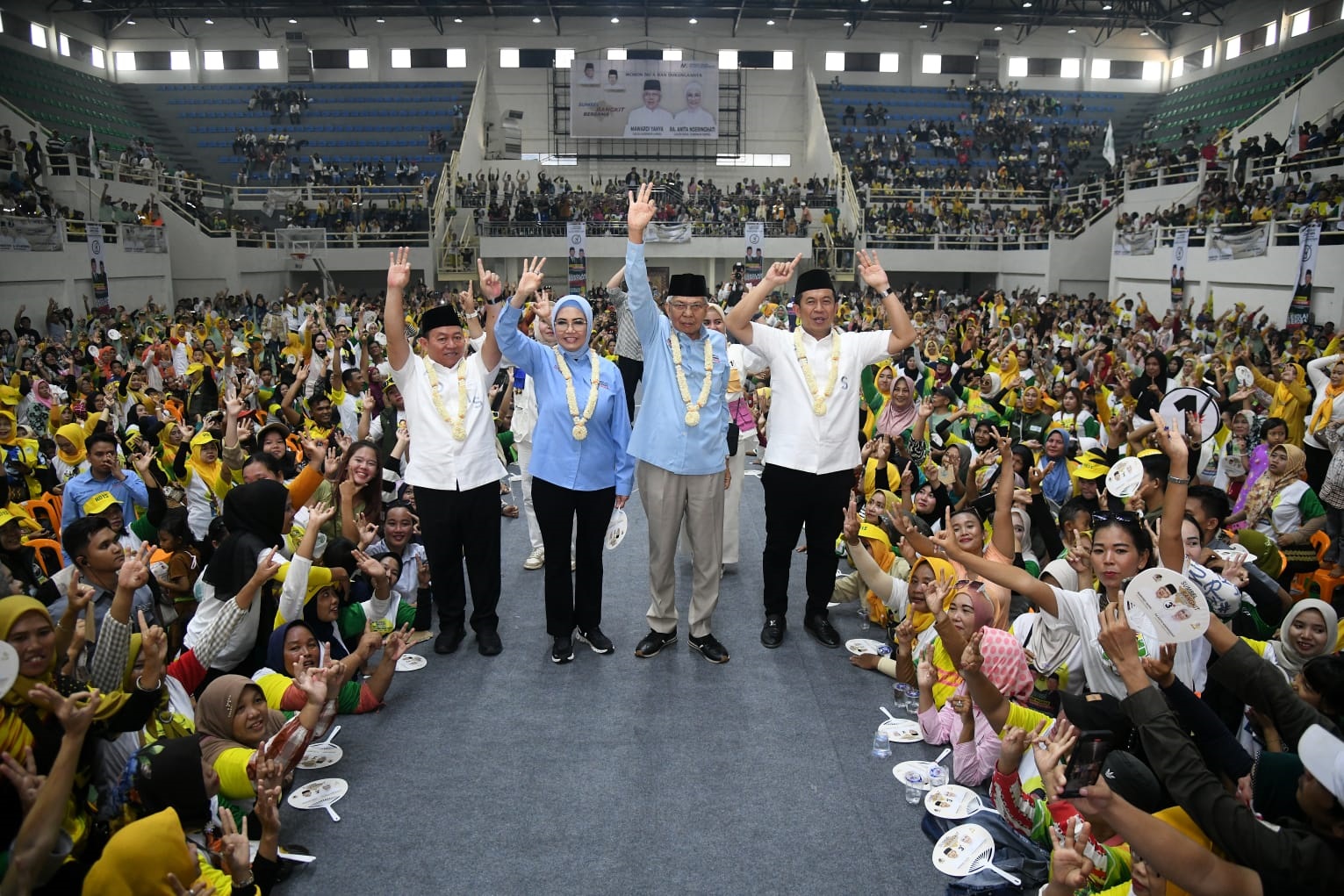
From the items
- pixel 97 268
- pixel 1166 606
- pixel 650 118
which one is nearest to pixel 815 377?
pixel 1166 606

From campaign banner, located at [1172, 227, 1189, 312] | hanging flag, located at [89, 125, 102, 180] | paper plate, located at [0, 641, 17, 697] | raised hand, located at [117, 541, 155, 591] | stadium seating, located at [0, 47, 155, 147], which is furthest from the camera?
stadium seating, located at [0, 47, 155, 147]

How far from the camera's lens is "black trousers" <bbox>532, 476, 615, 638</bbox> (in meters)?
4.48

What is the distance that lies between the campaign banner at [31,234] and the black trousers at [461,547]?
13.3m

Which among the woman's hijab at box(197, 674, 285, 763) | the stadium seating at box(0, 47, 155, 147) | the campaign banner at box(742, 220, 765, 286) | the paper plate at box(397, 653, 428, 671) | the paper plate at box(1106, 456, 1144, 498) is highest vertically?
the stadium seating at box(0, 47, 155, 147)

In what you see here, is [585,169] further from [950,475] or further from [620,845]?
[620,845]

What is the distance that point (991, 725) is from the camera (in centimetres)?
322

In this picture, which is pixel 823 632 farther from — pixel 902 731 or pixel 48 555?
pixel 48 555

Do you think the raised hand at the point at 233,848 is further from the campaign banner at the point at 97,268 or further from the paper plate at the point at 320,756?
the campaign banner at the point at 97,268

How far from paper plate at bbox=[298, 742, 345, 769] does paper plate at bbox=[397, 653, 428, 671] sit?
2.46ft

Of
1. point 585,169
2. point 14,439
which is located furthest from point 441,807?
point 585,169

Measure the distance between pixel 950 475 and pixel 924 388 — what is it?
3.18 metres

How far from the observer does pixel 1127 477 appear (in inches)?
165

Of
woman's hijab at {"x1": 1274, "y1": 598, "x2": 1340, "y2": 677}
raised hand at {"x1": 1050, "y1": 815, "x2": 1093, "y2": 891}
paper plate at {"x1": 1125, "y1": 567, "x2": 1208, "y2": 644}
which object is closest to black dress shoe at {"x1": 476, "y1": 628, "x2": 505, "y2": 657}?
raised hand at {"x1": 1050, "y1": 815, "x2": 1093, "y2": 891}

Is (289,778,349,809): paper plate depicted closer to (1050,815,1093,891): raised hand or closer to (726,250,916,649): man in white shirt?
(726,250,916,649): man in white shirt
